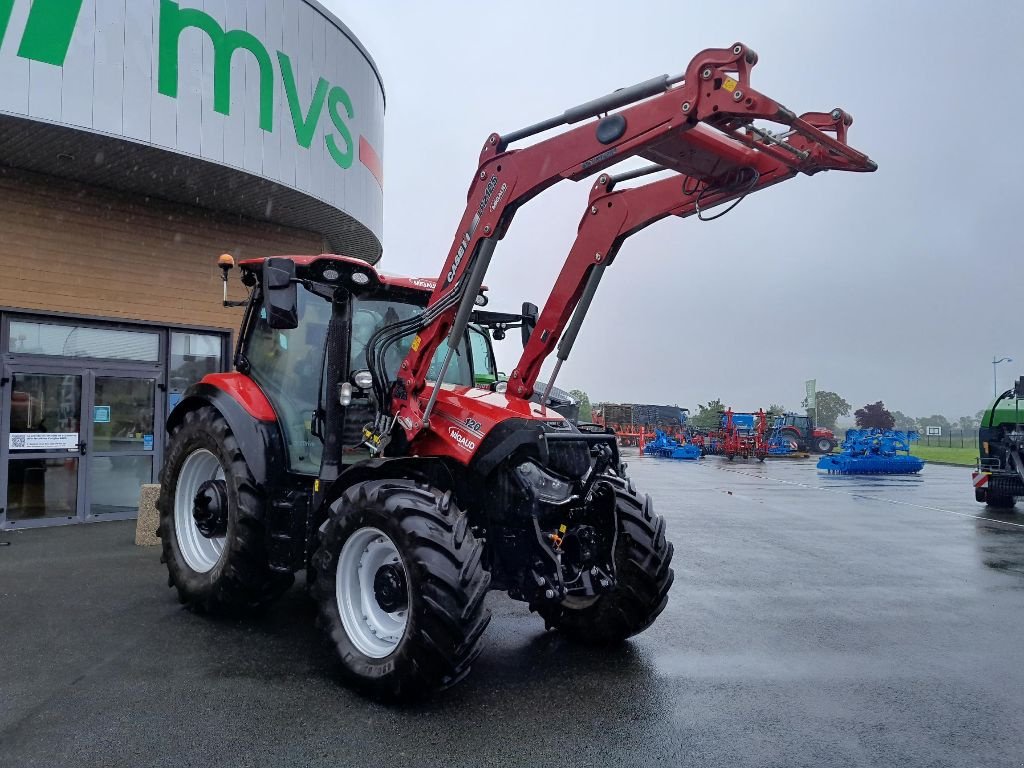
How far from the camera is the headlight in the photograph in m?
4.35

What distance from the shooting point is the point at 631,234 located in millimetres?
4742

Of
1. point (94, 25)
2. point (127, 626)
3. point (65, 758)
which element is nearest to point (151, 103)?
point (94, 25)

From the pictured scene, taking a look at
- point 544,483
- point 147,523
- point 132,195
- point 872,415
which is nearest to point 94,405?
point 147,523

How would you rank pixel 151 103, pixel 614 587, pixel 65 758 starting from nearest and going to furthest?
pixel 65 758 < pixel 614 587 < pixel 151 103

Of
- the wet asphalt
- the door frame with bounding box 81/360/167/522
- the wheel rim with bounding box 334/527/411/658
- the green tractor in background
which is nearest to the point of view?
the wet asphalt

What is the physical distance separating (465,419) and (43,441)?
25.4 feet

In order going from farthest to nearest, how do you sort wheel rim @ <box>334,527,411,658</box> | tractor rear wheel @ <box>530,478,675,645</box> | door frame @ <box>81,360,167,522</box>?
door frame @ <box>81,360,167,522</box> → tractor rear wheel @ <box>530,478,675,645</box> → wheel rim @ <box>334,527,411,658</box>

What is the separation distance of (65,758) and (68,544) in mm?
5869

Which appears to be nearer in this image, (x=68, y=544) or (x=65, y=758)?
(x=65, y=758)

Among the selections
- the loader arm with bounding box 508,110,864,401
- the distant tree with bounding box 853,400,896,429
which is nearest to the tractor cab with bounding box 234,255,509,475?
the loader arm with bounding box 508,110,864,401

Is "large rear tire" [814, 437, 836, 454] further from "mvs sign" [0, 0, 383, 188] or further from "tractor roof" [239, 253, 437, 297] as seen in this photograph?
"tractor roof" [239, 253, 437, 297]

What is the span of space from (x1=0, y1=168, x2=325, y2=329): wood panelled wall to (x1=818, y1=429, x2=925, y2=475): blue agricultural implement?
1839 cm

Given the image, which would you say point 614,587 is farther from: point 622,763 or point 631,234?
point 631,234

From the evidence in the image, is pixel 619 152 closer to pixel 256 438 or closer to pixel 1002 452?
pixel 256 438
